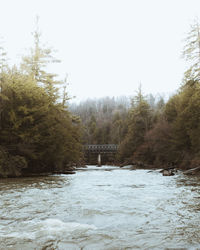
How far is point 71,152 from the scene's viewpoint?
22.2 m

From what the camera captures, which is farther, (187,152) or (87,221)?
(187,152)

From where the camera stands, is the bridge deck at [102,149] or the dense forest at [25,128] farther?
the bridge deck at [102,149]

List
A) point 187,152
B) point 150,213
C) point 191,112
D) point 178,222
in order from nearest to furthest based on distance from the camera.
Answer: point 178,222, point 150,213, point 191,112, point 187,152

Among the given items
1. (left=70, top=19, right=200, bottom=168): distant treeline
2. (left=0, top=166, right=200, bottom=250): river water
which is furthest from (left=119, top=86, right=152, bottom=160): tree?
(left=0, top=166, right=200, bottom=250): river water

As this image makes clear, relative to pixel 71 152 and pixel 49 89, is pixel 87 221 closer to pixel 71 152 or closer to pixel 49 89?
pixel 71 152

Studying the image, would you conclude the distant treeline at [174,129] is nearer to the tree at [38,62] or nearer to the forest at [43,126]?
the forest at [43,126]

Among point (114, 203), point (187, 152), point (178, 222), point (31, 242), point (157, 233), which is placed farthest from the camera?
point (187, 152)

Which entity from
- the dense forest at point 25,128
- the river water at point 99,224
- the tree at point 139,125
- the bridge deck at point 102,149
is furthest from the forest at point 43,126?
the bridge deck at point 102,149

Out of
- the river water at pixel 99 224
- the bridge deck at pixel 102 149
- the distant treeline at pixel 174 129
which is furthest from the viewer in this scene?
the bridge deck at pixel 102 149

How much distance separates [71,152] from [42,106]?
6741mm

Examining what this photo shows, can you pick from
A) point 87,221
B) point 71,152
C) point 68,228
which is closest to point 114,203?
point 87,221

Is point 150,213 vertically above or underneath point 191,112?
underneath

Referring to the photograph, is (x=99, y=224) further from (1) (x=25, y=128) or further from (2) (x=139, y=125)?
(2) (x=139, y=125)

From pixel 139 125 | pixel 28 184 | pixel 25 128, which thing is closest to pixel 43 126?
pixel 25 128
